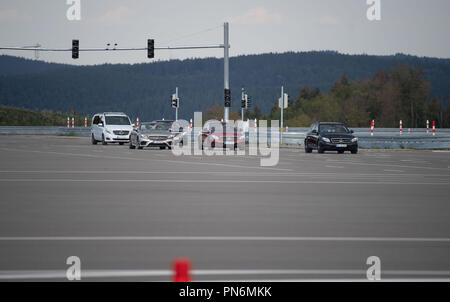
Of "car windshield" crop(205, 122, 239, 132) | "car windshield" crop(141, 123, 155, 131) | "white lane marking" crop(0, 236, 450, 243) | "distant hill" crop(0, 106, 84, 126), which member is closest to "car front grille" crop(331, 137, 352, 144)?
"car windshield" crop(205, 122, 239, 132)

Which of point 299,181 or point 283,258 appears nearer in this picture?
point 283,258

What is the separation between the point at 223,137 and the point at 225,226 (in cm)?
3191

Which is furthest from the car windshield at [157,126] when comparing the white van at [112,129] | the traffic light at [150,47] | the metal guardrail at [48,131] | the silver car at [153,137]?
the metal guardrail at [48,131]

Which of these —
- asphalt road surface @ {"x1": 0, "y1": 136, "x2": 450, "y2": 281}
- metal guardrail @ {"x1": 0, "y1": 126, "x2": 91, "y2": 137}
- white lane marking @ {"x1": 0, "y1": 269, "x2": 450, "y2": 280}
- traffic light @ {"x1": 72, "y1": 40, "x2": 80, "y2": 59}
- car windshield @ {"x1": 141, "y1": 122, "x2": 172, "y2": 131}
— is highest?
traffic light @ {"x1": 72, "y1": 40, "x2": 80, "y2": 59}

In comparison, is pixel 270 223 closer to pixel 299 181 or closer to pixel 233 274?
pixel 233 274

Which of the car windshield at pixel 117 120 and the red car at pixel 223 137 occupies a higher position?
the car windshield at pixel 117 120

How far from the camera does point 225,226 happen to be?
11.9 m

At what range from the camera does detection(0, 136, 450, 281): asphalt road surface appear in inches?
334

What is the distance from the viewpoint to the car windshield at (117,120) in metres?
52.3

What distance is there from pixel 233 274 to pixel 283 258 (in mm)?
1141

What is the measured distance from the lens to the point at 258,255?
9289 mm

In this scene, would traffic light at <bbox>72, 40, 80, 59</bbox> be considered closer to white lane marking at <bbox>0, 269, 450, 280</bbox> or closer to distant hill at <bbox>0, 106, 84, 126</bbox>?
white lane marking at <bbox>0, 269, 450, 280</bbox>

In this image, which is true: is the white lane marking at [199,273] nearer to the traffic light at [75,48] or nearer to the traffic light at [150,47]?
the traffic light at [150,47]
